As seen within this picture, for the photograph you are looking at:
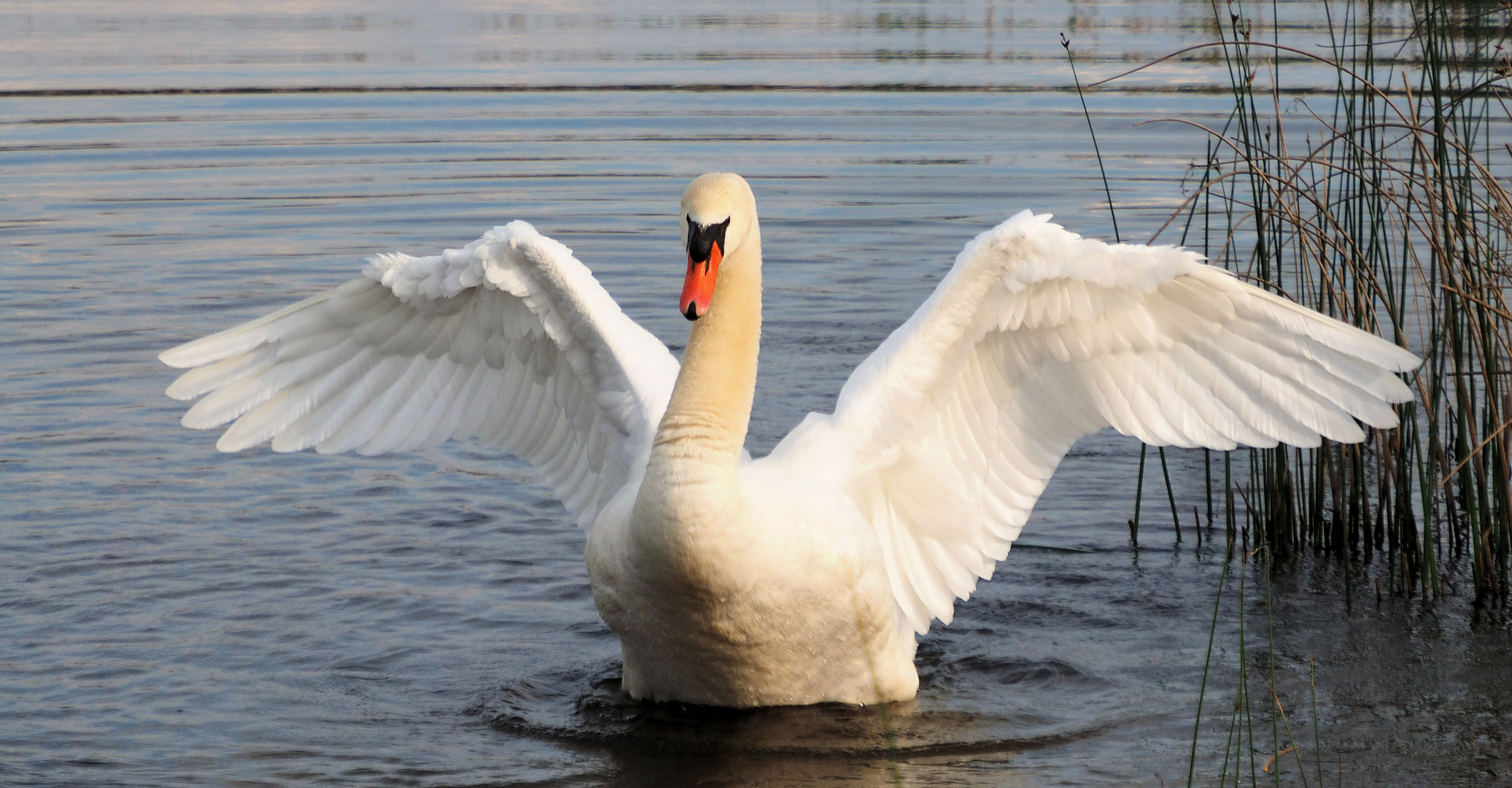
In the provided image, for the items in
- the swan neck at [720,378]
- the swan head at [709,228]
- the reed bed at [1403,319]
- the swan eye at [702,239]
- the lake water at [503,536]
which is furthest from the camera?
the reed bed at [1403,319]

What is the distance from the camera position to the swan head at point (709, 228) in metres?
5.13

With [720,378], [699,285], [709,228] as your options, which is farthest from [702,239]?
[720,378]

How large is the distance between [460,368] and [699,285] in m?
2.03

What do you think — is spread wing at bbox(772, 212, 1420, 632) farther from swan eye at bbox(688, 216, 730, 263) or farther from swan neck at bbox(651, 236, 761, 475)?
swan eye at bbox(688, 216, 730, 263)

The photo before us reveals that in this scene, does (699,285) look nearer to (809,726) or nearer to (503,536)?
(809,726)

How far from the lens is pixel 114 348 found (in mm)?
10750

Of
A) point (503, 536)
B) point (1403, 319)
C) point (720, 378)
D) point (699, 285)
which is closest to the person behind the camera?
point (699, 285)

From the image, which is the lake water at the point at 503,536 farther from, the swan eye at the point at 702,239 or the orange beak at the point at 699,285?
the swan eye at the point at 702,239

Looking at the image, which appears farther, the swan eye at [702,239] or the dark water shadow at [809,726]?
the dark water shadow at [809,726]

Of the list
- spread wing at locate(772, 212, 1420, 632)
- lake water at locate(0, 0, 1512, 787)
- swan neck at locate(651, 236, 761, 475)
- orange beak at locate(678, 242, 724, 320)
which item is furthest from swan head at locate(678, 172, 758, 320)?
lake water at locate(0, 0, 1512, 787)

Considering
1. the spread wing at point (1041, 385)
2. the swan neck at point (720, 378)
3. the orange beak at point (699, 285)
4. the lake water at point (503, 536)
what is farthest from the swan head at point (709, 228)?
the lake water at point (503, 536)

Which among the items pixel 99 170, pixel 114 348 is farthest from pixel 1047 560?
pixel 99 170

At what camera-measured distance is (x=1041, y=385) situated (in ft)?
21.3

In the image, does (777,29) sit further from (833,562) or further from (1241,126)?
(833,562)
